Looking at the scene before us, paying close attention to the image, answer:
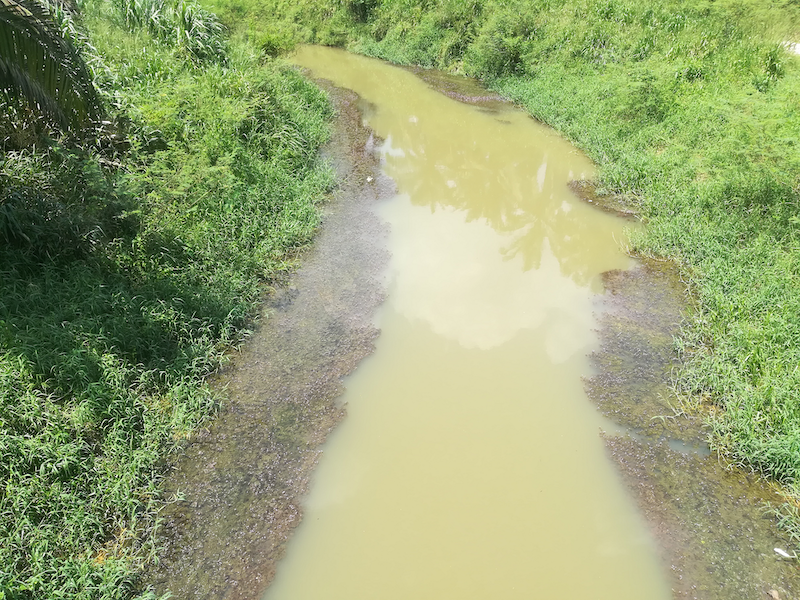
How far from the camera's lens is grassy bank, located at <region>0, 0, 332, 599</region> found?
358 cm

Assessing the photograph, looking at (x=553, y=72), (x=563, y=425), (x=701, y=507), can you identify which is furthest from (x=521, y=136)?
(x=701, y=507)

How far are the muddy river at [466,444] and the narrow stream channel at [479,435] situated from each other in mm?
15

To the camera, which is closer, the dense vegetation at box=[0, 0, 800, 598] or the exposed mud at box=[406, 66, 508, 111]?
the dense vegetation at box=[0, 0, 800, 598]

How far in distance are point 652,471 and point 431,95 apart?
10.9 metres

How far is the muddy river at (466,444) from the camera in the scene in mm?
3637

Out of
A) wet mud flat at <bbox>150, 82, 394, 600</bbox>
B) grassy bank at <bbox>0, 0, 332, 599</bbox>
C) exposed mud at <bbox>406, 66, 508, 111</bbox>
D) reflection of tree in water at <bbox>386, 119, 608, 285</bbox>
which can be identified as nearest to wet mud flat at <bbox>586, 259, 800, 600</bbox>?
reflection of tree in water at <bbox>386, 119, 608, 285</bbox>

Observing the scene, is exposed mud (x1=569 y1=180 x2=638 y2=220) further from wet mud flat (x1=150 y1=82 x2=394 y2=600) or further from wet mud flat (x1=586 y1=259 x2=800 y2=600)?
wet mud flat (x1=150 y1=82 x2=394 y2=600)

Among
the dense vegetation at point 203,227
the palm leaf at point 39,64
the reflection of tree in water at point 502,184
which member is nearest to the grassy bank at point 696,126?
the dense vegetation at point 203,227

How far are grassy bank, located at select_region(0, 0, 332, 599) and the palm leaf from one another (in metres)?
1.05

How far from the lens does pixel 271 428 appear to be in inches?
183

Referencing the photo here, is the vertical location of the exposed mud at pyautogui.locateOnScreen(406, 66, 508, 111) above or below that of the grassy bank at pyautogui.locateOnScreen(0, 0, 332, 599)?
above

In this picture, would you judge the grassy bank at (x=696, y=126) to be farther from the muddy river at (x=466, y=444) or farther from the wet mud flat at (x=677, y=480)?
the muddy river at (x=466, y=444)

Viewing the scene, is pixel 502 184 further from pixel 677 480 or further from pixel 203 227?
pixel 677 480

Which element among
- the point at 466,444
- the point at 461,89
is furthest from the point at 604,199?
the point at 461,89
